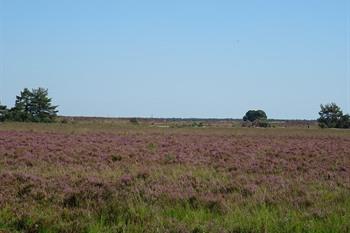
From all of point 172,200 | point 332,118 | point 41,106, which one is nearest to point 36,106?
point 41,106

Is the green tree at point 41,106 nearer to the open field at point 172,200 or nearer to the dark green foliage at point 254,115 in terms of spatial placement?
the dark green foliage at point 254,115

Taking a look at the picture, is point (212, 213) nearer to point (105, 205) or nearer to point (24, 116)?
point (105, 205)

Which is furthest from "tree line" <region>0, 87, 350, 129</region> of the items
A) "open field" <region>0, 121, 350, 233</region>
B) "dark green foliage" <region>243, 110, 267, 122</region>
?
"open field" <region>0, 121, 350, 233</region>

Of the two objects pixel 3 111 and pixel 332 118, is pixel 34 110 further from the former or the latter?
pixel 332 118

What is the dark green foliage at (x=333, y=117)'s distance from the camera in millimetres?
116312

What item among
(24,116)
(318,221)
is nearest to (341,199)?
(318,221)

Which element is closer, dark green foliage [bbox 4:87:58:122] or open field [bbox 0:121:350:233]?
open field [bbox 0:121:350:233]

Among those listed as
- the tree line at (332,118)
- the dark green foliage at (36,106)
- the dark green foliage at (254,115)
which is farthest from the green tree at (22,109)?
the dark green foliage at (254,115)

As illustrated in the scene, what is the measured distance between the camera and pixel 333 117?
391 ft

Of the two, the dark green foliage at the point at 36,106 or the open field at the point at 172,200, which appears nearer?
the open field at the point at 172,200

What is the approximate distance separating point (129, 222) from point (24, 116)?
3737 inches

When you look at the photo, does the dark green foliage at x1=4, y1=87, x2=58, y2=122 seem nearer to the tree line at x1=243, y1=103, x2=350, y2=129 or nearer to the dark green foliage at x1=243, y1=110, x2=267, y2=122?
the tree line at x1=243, y1=103, x2=350, y2=129

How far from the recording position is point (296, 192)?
1142cm

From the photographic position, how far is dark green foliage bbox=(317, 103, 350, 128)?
116312 millimetres
